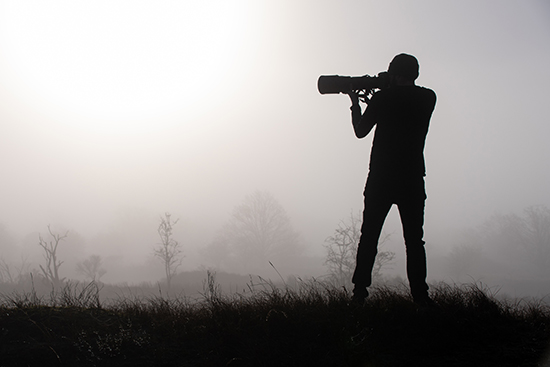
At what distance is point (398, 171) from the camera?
3301 millimetres

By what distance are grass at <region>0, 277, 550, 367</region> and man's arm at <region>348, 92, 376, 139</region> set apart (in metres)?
1.70

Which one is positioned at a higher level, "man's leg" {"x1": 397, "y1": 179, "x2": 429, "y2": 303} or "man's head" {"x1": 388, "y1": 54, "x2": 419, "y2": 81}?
"man's head" {"x1": 388, "y1": 54, "x2": 419, "y2": 81}

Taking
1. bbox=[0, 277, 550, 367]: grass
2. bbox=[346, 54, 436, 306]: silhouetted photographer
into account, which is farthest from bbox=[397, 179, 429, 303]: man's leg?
bbox=[0, 277, 550, 367]: grass

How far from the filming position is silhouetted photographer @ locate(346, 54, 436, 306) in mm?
3309

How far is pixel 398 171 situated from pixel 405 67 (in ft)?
3.71

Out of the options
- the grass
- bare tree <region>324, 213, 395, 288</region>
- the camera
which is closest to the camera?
the grass

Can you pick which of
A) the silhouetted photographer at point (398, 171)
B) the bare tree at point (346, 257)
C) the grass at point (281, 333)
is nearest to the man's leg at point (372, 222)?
the silhouetted photographer at point (398, 171)

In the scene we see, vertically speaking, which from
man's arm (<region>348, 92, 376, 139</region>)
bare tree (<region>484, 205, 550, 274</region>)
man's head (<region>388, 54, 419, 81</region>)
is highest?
man's head (<region>388, 54, 419, 81</region>)

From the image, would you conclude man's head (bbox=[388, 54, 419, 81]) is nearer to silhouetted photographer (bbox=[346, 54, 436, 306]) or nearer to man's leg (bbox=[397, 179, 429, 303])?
silhouetted photographer (bbox=[346, 54, 436, 306])

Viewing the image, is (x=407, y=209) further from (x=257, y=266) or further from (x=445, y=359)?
(x=257, y=266)

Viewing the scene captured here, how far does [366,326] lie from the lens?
2369mm

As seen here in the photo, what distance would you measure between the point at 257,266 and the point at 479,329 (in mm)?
47054

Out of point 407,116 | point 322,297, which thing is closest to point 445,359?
point 322,297

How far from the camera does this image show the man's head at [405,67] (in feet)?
11.3
